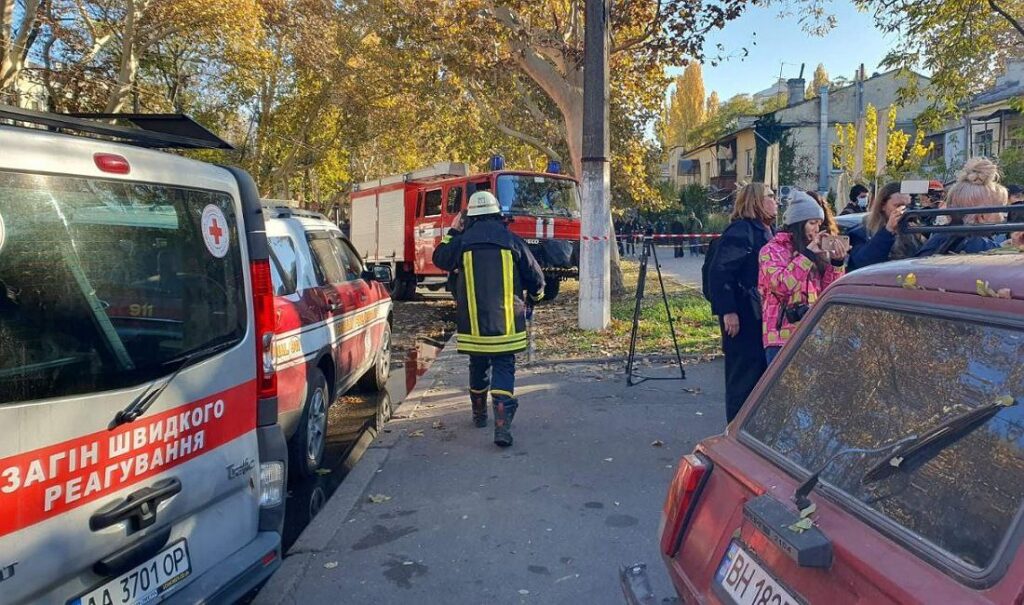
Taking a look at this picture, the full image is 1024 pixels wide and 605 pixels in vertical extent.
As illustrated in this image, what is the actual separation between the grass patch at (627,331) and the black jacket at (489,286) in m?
3.20

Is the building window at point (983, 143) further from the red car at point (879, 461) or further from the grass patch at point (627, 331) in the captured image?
the red car at point (879, 461)

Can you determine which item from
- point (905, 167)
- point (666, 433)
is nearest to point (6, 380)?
point (666, 433)

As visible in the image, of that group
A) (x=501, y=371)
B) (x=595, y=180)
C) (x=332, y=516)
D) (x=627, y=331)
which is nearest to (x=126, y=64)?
(x=595, y=180)

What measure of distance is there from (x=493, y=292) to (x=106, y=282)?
326 cm

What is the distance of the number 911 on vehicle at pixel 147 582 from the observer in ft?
7.84

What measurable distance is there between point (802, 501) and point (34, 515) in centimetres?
207

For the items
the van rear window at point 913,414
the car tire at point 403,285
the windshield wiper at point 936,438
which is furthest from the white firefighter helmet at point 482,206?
the car tire at point 403,285

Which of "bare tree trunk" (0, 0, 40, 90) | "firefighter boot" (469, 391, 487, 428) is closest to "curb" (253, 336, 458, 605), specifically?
"firefighter boot" (469, 391, 487, 428)

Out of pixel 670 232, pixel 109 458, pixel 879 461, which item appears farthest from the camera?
pixel 670 232

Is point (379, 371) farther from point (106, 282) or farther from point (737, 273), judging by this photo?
point (106, 282)

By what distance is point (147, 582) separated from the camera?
2.56 metres

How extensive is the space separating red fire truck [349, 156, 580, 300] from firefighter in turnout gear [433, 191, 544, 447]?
625 centimetres

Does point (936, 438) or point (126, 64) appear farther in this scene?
point (126, 64)

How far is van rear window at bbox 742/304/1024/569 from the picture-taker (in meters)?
1.46
